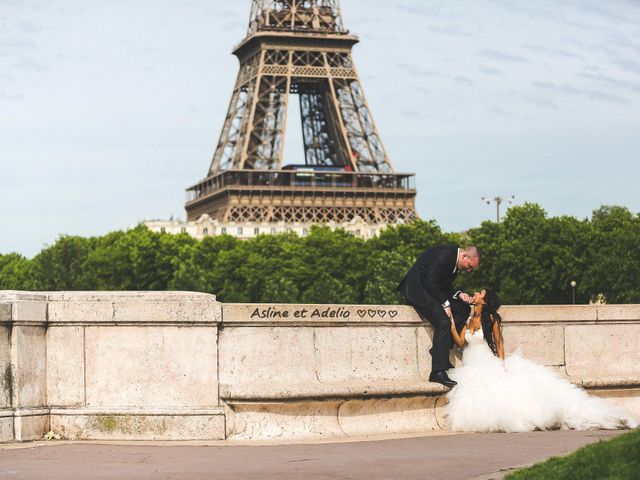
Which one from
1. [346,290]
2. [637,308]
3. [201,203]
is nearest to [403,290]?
[637,308]

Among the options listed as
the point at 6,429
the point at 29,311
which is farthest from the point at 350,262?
the point at 6,429

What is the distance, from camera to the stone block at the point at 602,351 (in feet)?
62.5

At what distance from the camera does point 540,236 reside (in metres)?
90.3

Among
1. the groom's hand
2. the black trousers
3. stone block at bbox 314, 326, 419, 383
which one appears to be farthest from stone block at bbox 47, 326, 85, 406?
the groom's hand

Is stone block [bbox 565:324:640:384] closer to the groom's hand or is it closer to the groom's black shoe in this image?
the groom's hand

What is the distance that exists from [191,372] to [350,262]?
89.3 meters

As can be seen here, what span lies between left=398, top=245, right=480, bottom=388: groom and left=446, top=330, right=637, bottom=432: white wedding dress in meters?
0.28

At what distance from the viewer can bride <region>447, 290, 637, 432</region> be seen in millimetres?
17000

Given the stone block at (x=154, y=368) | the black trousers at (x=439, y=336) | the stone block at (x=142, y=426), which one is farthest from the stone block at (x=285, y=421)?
the black trousers at (x=439, y=336)

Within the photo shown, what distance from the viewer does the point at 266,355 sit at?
17.0 m

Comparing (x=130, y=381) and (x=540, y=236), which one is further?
(x=540, y=236)

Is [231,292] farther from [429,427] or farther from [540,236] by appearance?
[429,427]

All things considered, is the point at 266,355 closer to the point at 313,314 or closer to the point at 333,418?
the point at 313,314

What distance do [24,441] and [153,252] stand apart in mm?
98390
